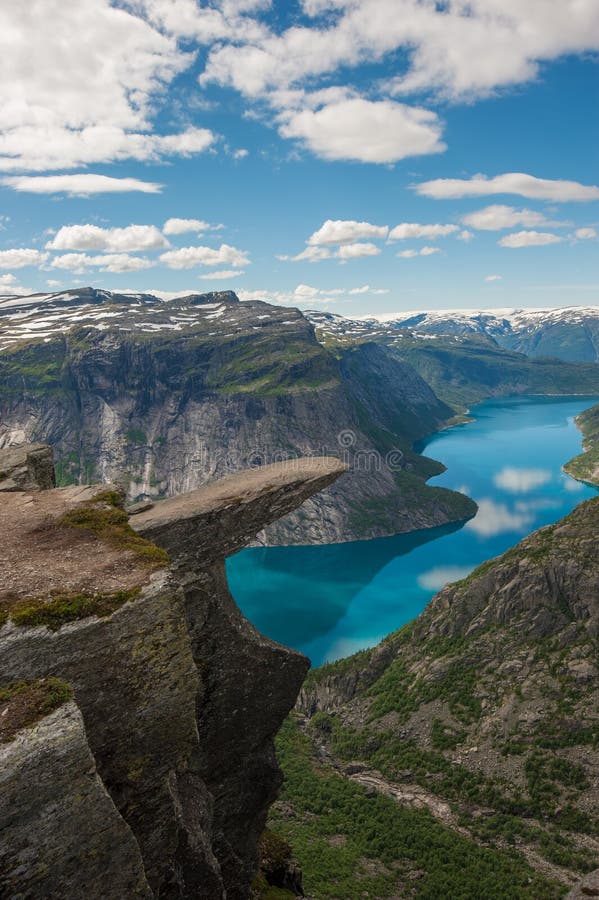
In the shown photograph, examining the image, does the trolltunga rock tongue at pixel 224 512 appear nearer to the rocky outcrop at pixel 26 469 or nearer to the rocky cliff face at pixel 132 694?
the rocky cliff face at pixel 132 694

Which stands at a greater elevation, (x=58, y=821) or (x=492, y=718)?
(x=58, y=821)

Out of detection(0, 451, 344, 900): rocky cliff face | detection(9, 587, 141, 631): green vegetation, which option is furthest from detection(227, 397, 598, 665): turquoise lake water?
detection(9, 587, 141, 631): green vegetation

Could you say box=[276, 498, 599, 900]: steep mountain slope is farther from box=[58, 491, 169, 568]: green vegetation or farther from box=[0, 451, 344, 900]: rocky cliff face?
box=[58, 491, 169, 568]: green vegetation

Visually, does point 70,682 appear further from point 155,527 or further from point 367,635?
point 367,635

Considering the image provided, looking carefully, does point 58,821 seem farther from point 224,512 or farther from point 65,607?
point 224,512

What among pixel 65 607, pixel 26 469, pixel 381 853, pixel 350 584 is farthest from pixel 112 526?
pixel 350 584

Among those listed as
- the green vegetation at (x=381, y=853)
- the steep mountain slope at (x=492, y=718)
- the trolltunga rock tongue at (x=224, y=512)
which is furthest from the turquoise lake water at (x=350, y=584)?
the trolltunga rock tongue at (x=224, y=512)
